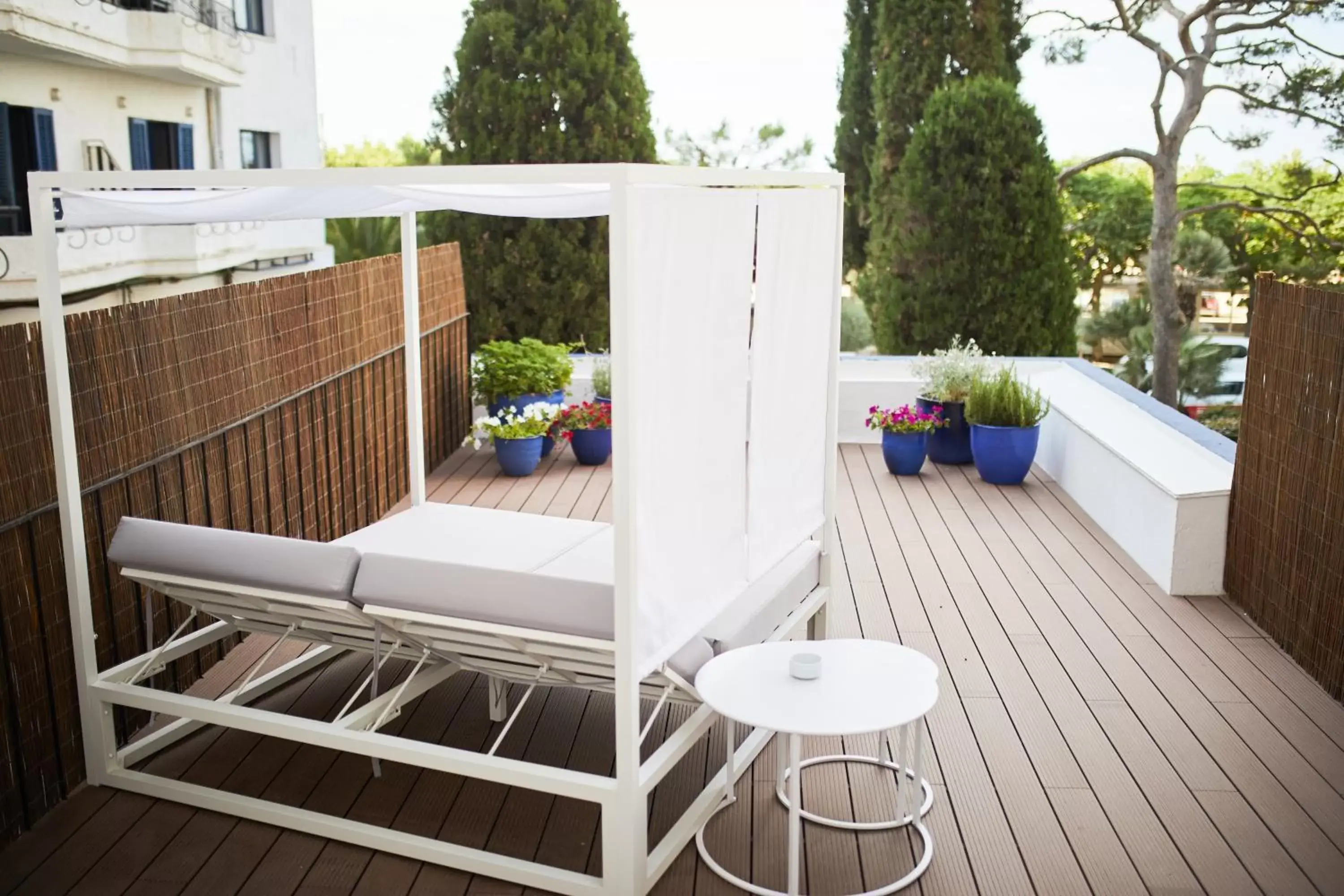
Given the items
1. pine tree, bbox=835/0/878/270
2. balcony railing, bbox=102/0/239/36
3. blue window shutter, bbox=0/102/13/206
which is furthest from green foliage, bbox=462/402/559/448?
balcony railing, bbox=102/0/239/36

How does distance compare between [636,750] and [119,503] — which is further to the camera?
[119,503]

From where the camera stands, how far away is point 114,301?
14.1 m

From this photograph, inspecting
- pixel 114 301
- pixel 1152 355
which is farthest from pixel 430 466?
pixel 1152 355

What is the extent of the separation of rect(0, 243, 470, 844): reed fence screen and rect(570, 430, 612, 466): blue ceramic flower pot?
5.09ft

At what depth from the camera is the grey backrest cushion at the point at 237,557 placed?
12.1ft

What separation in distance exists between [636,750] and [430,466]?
5511 mm

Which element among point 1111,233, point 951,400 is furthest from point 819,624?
point 1111,233

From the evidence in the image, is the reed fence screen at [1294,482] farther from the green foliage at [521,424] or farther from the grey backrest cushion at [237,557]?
the green foliage at [521,424]

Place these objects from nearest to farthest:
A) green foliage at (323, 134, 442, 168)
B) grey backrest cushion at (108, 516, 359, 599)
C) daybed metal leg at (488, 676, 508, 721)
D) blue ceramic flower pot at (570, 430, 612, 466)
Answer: grey backrest cushion at (108, 516, 359, 599) → daybed metal leg at (488, 676, 508, 721) → blue ceramic flower pot at (570, 430, 612, 466) → green foliage at (323, 134, 442, 168)

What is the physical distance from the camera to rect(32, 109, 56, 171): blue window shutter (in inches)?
508

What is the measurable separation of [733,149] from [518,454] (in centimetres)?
1708

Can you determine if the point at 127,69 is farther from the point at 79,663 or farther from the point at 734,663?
the point at 734,663

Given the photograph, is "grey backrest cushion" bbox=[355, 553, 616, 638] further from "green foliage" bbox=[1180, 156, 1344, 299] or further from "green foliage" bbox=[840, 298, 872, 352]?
"green foliage" bbox=[1180, 156, 1344, 299]

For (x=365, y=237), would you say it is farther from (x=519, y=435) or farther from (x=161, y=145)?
(x=519, y=435)
